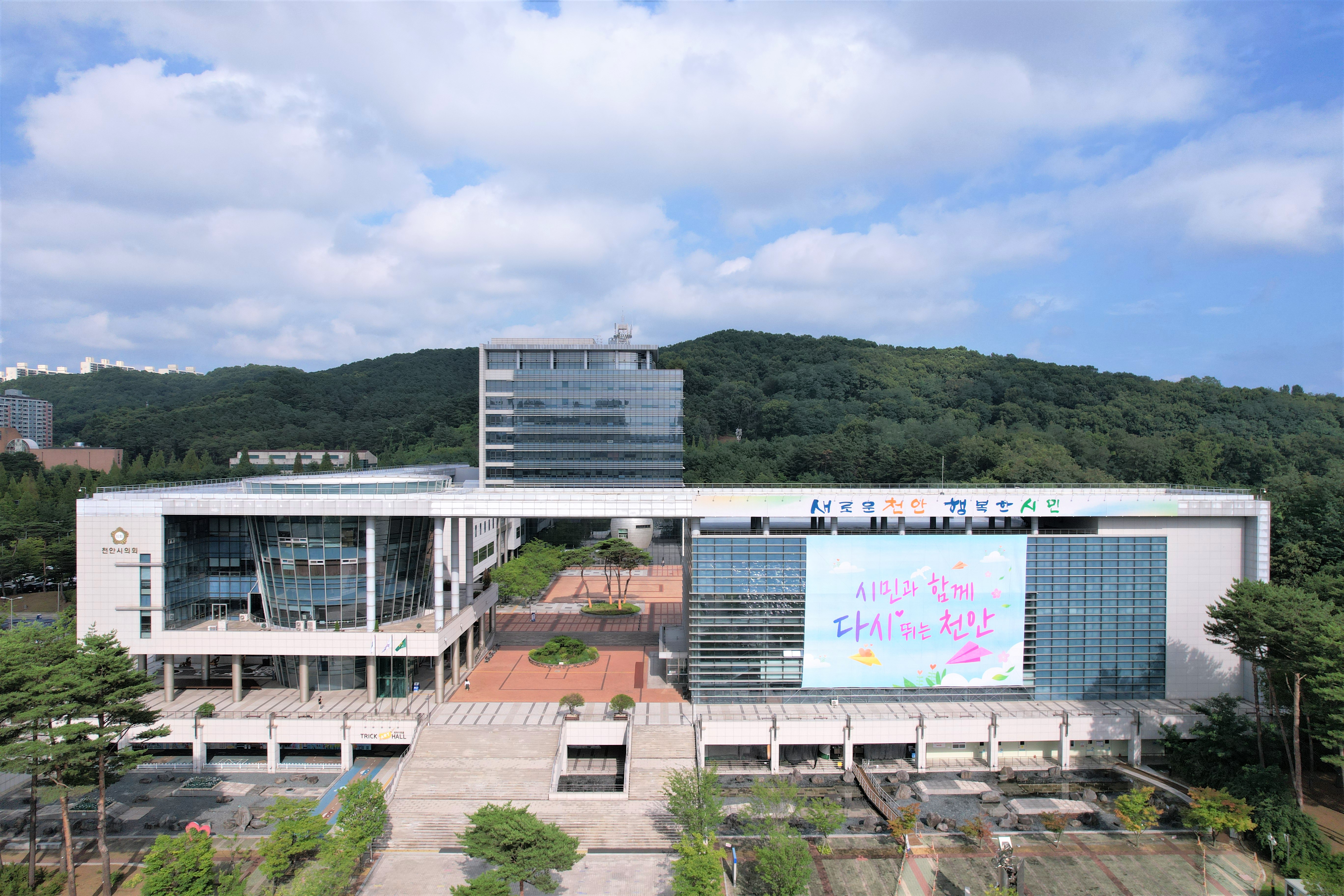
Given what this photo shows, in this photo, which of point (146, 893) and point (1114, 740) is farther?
point (1114, 740)

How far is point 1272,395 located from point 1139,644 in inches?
4099

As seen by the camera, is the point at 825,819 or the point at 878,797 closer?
the point at 825,819

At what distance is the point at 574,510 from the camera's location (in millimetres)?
40406

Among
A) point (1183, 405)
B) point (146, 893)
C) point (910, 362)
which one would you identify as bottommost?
point (146, 893)

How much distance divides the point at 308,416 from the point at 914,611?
154848mm

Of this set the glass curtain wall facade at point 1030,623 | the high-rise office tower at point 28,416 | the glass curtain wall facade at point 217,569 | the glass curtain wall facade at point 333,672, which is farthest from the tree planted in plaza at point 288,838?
the high-rise office tower at point 28,416

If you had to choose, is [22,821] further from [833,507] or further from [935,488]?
[935,488]

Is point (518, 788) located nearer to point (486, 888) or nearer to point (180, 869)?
point (486, 888)

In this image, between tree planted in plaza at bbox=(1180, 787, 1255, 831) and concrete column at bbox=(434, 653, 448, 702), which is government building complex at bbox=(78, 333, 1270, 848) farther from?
tree planted in plaza at bbox=(1180, 787, 1255, 831)

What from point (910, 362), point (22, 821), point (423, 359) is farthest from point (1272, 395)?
point (423, 359)

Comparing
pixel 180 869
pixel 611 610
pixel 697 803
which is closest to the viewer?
pixel 180 869

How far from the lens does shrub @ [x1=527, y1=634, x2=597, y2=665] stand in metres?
49.6

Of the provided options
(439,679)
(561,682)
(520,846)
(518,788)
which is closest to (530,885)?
(520,846)

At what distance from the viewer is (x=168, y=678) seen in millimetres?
41844
